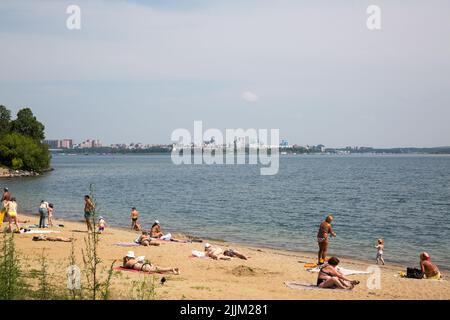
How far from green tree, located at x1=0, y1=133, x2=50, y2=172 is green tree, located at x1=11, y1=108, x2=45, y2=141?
14.5 metres

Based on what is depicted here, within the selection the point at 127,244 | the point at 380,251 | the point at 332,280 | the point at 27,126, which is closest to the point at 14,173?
the point at 27,126

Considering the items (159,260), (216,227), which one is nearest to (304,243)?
(216,227)

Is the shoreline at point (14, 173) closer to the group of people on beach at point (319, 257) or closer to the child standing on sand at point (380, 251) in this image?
the group of people on beach at point (319, 257)

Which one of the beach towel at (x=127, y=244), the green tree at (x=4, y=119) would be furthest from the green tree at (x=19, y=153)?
the beach towel at (x=127, y=244)

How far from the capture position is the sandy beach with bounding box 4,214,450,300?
41.7ft

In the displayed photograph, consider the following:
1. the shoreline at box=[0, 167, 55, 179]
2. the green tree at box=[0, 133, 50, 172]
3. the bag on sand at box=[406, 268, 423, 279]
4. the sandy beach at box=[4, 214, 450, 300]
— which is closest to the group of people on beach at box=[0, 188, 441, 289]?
the bag on sand at box=[406, 268, 423, 279]

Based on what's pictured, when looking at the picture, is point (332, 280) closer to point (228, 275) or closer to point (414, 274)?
point (228, 275)

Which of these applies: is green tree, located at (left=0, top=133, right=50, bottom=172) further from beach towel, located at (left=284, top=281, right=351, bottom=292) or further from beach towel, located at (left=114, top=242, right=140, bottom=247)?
beach towel, located at (left=284, top=281, right=351, bottom=292)

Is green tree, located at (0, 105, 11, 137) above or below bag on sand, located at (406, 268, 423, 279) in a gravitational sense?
above

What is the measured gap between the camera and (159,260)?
715 inches

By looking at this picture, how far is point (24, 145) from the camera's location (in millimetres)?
99812

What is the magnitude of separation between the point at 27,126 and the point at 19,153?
21.5m
